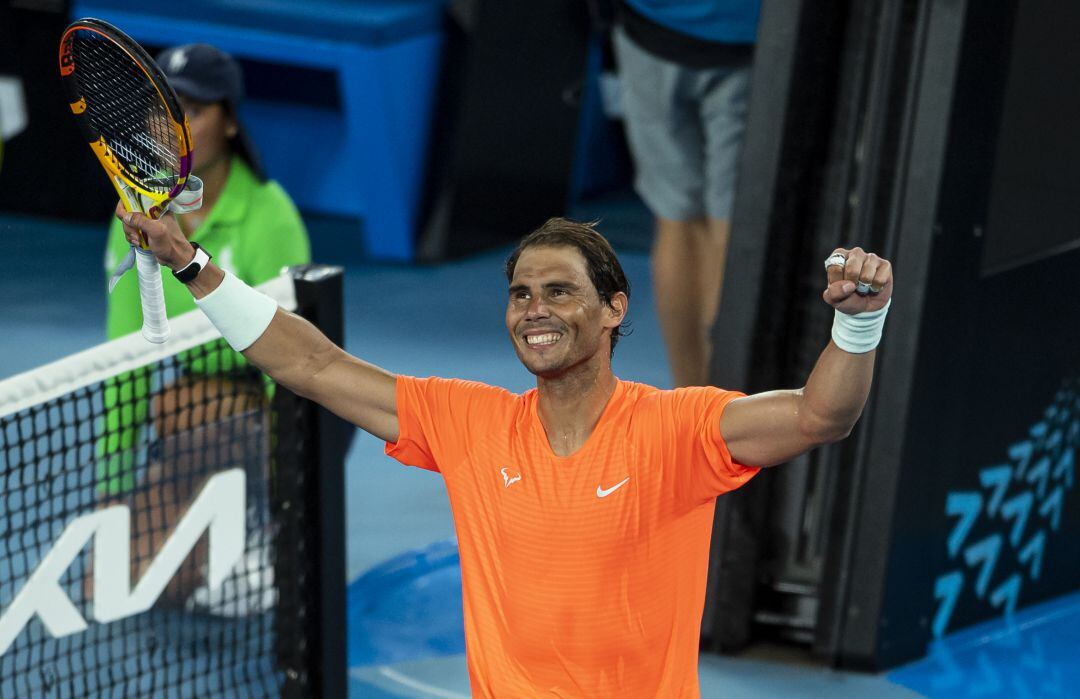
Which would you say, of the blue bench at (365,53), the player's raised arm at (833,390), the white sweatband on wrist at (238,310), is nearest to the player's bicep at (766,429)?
the player's raised arm at (833,390)

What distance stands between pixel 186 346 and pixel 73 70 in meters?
0.77

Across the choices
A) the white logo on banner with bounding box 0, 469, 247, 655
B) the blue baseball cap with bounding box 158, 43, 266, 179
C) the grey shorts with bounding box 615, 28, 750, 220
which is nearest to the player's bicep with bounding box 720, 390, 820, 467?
the white logo on banner with bounding box 0, 469, 247, 655

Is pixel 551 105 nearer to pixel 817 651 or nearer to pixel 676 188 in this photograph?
pixel 676 188

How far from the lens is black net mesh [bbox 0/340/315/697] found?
10.6 feet

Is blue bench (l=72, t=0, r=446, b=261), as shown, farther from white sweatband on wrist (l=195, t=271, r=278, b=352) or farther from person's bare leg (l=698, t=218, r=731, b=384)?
white sweatband on wrist (l=195, t=271, r=278, b=352)

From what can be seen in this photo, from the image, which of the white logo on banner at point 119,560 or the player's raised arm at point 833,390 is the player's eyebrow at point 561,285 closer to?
the player's raised arm at point 833,390

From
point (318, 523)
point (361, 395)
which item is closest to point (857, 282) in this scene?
point (361, 395)

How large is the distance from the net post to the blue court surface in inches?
12.4

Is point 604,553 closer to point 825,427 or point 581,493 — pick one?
point 581,493

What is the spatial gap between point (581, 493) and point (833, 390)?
426 mm

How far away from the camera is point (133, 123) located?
265 cm

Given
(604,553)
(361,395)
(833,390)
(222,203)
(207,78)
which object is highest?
(207,78)

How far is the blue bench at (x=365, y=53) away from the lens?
717 centimetres

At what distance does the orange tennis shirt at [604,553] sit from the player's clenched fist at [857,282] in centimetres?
33
